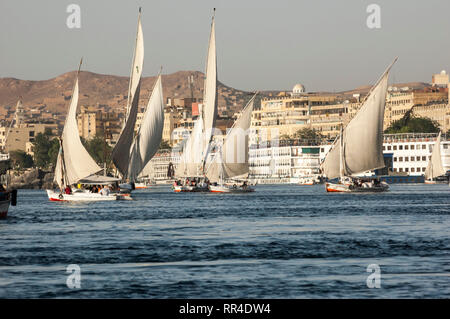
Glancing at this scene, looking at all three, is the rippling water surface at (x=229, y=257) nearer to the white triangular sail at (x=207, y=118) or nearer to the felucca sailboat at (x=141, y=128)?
the felucca sailboat at (x=141, y=128)

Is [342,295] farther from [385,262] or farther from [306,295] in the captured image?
[385,262]

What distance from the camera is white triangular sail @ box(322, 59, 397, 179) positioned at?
11350 cm

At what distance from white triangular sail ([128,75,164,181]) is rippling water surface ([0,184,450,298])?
5629 centimetres

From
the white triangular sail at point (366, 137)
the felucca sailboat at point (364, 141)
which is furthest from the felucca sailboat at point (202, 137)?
the white triangular sail at point (366, 137)

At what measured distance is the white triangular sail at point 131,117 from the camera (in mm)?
114250

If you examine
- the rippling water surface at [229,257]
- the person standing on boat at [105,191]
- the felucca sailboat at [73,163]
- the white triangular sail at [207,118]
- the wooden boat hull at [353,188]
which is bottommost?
the rippling water surface at [229,257]

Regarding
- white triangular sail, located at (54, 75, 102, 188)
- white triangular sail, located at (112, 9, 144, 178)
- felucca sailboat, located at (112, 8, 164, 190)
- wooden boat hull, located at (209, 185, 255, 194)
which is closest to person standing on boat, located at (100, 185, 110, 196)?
white triangular sail, located at (54, 75, 102, 188)

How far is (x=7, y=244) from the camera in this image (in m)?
47.5

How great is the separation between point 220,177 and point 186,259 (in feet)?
342

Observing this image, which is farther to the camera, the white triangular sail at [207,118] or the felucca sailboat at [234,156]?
the white triangular sail at [207,118]

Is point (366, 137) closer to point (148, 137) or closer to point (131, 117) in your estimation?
point (131, 117)

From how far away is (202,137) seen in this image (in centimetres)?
14825

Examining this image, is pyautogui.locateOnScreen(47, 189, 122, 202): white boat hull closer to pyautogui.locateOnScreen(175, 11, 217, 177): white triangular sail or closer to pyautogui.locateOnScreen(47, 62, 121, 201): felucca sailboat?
pyautogui.locateOnScreen(47, 62, 121, 201): felucca sailboat

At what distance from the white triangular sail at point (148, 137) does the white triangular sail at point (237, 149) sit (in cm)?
1068
